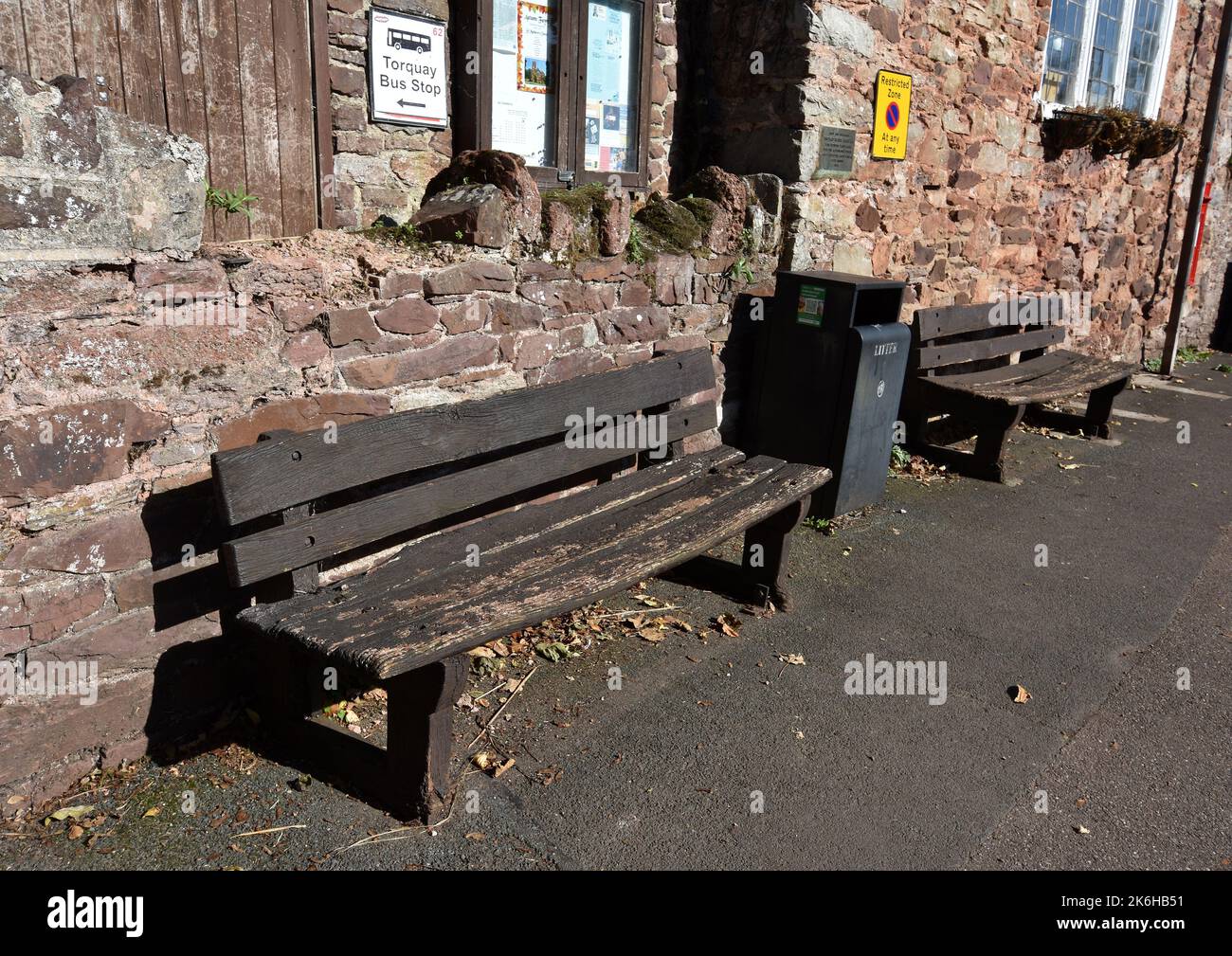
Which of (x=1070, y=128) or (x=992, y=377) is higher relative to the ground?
(x=1070, y=128)

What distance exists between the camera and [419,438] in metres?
3.32

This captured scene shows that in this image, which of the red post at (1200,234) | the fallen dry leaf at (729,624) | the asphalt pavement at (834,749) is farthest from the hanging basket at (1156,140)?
the fallen dry leaf at (729,624)

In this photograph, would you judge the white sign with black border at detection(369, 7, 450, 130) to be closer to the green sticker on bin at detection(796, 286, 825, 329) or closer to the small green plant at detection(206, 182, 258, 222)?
the small green plant at detection(206, 182, 258, 222)

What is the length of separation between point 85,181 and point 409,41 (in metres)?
2.37

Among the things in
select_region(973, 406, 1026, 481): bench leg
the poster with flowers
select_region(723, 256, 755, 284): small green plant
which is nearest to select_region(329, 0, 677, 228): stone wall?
the poster with flowers

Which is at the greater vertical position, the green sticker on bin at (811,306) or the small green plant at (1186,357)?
the green sticker on bin at (811,306)

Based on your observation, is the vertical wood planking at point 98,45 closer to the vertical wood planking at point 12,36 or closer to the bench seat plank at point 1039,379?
the vertical wood planking at point 12,36

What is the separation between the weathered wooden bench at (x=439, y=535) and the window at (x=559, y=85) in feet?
5.46

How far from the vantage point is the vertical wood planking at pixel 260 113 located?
3.75 meters

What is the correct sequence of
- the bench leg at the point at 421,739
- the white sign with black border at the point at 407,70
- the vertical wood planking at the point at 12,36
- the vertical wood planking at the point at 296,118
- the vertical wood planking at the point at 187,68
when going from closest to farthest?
the bench leg at the point at 421,739 → the vertical wood planking at the point at 12,36 → the vertical wood planking at the point at 187,68 → the vertical wood planking at the point at 296,118 → the white sign with black border at the point at 407,70

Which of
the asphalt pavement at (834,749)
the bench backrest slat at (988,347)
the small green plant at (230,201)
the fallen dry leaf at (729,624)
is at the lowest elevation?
the asphalt pavement at (834,749)

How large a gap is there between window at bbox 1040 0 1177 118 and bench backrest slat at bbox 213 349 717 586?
5.08 meters

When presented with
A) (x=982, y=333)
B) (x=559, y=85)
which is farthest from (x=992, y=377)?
(x=559, y=85)

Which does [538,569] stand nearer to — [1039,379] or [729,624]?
[729,624]
